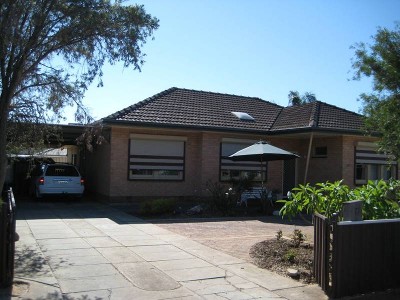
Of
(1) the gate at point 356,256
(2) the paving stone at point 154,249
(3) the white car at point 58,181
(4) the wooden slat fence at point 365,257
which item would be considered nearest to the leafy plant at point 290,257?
(1) the gate at point 356,256

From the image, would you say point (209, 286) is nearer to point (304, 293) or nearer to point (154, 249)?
point (304, 293)

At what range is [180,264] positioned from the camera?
7852 mm

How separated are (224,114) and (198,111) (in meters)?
1.34

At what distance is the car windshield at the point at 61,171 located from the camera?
18125 mm

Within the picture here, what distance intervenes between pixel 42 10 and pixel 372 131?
10.4m

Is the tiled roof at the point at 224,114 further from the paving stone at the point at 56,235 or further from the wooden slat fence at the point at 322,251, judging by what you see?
the wooden slat fence at the point at 322,251

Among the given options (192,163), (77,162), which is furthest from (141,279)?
(77,162)

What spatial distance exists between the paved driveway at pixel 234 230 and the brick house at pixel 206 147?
505cm

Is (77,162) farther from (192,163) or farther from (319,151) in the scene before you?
(319,151)

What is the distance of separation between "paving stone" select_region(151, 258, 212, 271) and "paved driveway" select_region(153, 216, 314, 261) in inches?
36.8

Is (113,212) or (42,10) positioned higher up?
(42,10)

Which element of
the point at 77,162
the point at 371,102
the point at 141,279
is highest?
the point at 371,102

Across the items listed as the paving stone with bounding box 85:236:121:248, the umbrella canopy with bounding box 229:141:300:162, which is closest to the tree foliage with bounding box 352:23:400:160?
the umbrella canopy with bounding box 229:141:300:162

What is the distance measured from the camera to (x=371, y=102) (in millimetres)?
13367
